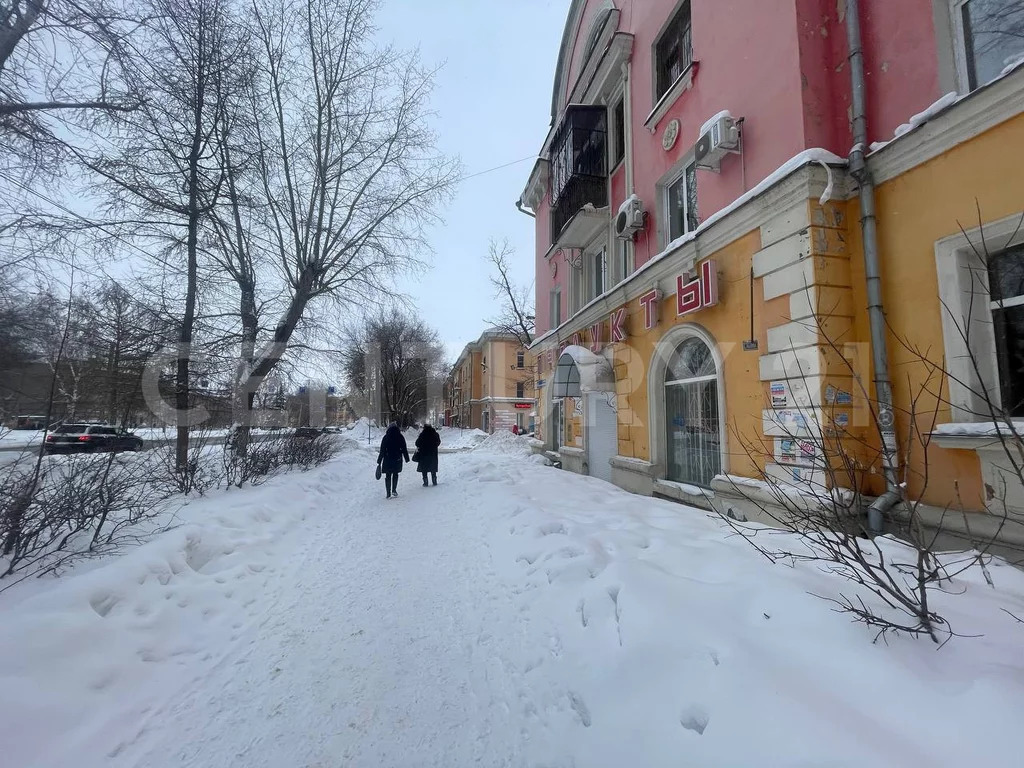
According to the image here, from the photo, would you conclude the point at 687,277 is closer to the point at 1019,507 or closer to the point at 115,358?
the point at 1019,507

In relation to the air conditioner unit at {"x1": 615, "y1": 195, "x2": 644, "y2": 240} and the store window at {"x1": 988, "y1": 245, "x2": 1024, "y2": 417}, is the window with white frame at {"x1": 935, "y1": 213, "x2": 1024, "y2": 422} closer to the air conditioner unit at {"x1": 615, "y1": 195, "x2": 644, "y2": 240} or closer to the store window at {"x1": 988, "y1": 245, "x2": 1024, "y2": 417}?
the store window at {"x1": 988, "y1": 245, "x2": 1024, "y2": 417}

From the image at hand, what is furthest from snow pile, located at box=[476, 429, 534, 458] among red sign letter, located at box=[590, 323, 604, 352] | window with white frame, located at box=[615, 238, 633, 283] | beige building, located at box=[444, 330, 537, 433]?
beige building, located at box=[444, 330, 537, 433]

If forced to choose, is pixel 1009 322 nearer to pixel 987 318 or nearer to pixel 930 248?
pixel 987 318

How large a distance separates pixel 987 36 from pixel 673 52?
17.2 ft

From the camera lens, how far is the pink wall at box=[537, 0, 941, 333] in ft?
14.6

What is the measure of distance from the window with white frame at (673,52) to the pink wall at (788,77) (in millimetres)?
245

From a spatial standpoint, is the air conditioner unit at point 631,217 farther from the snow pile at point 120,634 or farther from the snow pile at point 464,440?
the snow pile at point 464,440

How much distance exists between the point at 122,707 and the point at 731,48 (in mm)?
9196

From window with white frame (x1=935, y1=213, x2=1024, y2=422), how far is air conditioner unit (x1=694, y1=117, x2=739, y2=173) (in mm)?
2860

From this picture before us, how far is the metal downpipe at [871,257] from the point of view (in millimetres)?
4320

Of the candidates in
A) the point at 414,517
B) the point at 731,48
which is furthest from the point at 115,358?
the point at 731,48

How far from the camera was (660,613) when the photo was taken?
2.97 m

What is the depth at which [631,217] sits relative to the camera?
8422mm

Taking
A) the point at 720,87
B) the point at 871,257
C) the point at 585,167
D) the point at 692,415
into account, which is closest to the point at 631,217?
the point at 720,87
